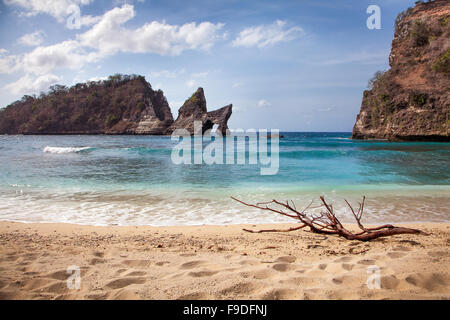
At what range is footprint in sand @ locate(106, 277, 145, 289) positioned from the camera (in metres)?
2.28

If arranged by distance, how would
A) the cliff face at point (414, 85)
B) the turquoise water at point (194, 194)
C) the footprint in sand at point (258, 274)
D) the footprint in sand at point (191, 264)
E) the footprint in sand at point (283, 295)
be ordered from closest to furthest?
the footprint in sand at point (283, 295), the footprint in sand at point (258, 274), the footprint in sand at point (191, 264), the turquoise water at point (194, 194), the cliff face at point (414, 85)

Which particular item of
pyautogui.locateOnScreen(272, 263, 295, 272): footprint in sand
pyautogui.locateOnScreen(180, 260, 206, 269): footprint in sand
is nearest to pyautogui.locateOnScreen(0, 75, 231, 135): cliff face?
pyautogui.locateOnScreen(180, 260, 206, 269): footprint in sand

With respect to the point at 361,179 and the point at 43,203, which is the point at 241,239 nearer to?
the point at 43,203

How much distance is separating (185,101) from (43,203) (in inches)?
3066

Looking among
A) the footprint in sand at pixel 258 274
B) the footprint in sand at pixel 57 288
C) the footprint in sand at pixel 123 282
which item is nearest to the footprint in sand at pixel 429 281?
the footprint in sand at pixel 258 274

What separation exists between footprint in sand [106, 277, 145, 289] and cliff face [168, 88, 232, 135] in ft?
233

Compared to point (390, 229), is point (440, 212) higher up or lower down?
lower down

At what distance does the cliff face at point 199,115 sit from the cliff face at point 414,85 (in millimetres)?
35984

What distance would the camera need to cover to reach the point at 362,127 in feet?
154

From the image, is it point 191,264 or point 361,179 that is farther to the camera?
point 361,179

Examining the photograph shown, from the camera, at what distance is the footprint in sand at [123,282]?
7.49 feet

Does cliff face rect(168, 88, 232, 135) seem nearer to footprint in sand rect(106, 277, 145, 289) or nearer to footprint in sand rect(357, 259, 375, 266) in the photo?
footprint in sand rect(357, 259, 375, 266)

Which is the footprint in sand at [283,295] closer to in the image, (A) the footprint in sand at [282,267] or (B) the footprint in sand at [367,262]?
(A) the footprint in sand at [282,267]
